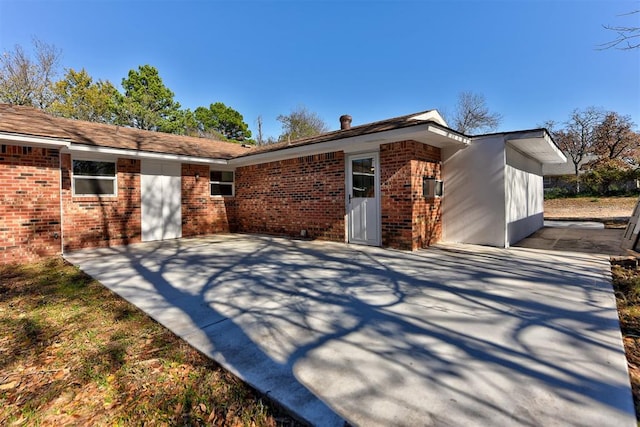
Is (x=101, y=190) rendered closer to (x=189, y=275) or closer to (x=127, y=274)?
(x=127, y=274)

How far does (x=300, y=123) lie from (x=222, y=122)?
9.00 metres

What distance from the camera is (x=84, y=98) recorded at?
23703mm

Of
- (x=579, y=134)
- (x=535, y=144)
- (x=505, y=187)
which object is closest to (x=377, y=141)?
(x=505, y=187)

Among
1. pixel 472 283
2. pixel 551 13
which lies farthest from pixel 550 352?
pixel 551 13

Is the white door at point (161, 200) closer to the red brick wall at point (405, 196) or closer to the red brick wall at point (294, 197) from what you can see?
the red brick wall at point (294, 197)

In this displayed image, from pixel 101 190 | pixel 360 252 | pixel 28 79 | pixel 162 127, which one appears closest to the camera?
pixel 360 252

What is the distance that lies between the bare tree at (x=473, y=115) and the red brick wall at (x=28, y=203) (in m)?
32.1

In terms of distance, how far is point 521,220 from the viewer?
895 centimetres

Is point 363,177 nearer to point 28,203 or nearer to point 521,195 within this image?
point 521,195

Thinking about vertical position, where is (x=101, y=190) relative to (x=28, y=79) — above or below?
below

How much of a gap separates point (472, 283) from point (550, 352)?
2.00 meters

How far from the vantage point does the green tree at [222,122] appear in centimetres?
3095

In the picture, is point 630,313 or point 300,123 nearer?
point 630,313

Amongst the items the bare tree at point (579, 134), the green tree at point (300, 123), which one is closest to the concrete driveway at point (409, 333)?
the green tree at point (300, 123)
